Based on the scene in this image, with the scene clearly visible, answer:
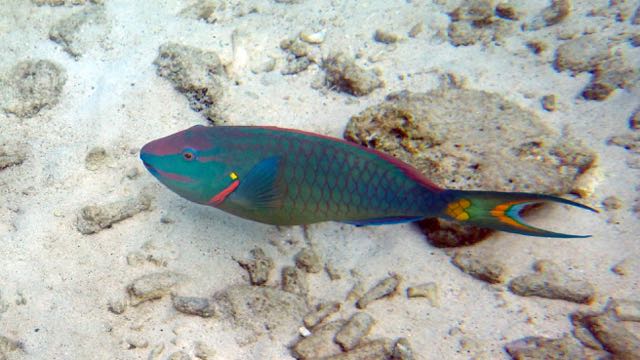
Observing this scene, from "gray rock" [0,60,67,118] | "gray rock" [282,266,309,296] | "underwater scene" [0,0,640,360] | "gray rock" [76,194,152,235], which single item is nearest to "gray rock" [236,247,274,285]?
"underwater scene" [0,0,640,360]

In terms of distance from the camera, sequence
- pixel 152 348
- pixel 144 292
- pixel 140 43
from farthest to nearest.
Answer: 1. pixel 140 43
2. pixel 144 292
3. pixel 152 348

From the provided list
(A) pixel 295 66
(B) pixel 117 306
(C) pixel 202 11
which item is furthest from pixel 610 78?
(B) pixel 117 306

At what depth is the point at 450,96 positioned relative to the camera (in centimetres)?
361

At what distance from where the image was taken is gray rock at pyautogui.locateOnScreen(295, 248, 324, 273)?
311cm

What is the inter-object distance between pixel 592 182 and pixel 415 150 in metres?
1.48

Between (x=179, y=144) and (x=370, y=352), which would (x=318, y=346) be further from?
(x=179, y=144)

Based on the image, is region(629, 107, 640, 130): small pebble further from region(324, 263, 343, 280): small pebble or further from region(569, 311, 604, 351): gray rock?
region(324, 263, 343, 280): small pebble

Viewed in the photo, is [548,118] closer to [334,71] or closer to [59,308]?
[334,71]

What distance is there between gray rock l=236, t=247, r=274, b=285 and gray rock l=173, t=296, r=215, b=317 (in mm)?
354

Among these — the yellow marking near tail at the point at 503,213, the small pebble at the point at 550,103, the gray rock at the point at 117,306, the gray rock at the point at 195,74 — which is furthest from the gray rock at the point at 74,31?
the small pebble at the point at 550,103

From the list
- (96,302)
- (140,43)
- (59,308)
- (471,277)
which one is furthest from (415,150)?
(140,43)

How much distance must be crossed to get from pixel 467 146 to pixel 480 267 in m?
0.88

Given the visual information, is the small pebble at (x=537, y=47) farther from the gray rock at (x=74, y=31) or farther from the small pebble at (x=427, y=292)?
the gray rock at (x=74, y=31)

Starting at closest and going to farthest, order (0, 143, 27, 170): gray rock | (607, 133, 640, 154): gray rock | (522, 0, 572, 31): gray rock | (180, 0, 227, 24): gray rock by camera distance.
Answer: (0, 143, 27, 170): gray rock, (607, 133, 640, 154): gray rock, (180, 0, 227, 24): gray rock, (522, 0, 572, 31): gray rock
